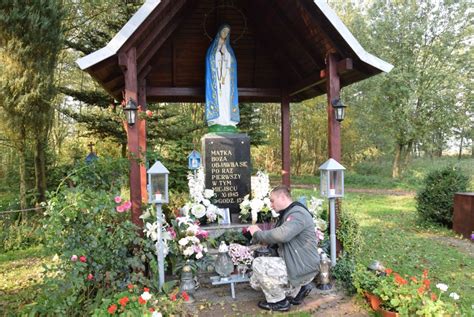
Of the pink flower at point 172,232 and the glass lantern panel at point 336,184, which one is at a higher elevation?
the glass lantern panel at point 336,184

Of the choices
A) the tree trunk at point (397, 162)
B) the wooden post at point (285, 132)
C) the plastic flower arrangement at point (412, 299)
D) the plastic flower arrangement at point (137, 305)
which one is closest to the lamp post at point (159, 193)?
the plastic flower arrangement at point (137, 305)

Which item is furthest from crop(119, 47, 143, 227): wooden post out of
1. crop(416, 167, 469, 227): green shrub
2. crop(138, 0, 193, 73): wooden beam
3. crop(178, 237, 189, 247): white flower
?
crop(416, 167, 469, 227): green shrub

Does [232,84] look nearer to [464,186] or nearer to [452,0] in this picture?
[464,186]

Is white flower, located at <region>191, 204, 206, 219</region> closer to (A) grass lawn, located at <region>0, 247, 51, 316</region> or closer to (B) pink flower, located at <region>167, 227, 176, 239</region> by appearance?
(B) pink flower, located at <region>167, 227, 176, 239</region>

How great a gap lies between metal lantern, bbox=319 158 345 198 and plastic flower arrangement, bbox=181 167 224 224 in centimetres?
176

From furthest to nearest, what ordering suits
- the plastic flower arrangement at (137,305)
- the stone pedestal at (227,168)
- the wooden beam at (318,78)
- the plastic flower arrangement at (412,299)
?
the stone pedestal at (227,168) → the wooden beam at (318,78) → the plastic flower arrangement at (137,305) → the plastic flower arrangement at (412,299)

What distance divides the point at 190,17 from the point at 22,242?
546 cm

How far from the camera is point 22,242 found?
687cm

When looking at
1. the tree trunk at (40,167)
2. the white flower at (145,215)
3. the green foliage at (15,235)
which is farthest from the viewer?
the tree trunk at (40,167)

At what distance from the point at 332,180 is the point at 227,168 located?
→ 7.14ft

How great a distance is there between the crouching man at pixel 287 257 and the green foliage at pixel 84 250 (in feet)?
4.17

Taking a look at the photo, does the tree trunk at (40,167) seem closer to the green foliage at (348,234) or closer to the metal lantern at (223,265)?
the metal lantern at (223,265)

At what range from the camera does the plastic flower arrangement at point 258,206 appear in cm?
561

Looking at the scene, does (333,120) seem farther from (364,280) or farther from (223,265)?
(223,265)
